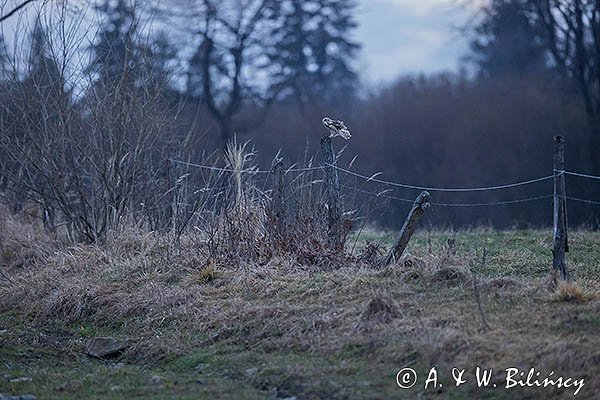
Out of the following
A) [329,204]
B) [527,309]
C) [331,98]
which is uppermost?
[331,98]

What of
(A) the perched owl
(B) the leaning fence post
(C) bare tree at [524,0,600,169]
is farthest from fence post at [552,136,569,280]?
(C) bare tree at [524,0,600,169]

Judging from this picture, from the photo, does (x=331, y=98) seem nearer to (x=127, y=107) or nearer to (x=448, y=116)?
(x=448, y=116)

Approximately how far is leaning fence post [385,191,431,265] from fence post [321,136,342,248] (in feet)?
3.10

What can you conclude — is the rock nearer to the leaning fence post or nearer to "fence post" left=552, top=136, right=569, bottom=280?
the leaning fence post

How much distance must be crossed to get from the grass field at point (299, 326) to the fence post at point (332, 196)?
38 cm

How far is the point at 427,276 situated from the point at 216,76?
115ft

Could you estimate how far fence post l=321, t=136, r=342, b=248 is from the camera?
12141mm

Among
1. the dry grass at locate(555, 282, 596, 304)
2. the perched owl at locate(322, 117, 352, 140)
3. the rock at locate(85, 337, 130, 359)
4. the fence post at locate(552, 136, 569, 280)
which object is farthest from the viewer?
Answer: the perched owl at locate(322, 117, 352, 140)

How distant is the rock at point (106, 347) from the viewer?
32.4ft

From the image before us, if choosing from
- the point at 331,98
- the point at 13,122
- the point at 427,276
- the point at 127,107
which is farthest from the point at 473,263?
the point at 331,98

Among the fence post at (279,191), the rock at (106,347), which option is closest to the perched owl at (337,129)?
the fence post at (279,191)

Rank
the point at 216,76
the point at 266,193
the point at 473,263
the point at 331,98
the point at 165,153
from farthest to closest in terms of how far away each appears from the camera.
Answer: the point at 331,98 < the point at 216,76 < the point at 165,153 < the point at 266,193 < the point at 473,263

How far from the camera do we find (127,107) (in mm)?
15852

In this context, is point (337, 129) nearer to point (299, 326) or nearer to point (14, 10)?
point (299, 326)
